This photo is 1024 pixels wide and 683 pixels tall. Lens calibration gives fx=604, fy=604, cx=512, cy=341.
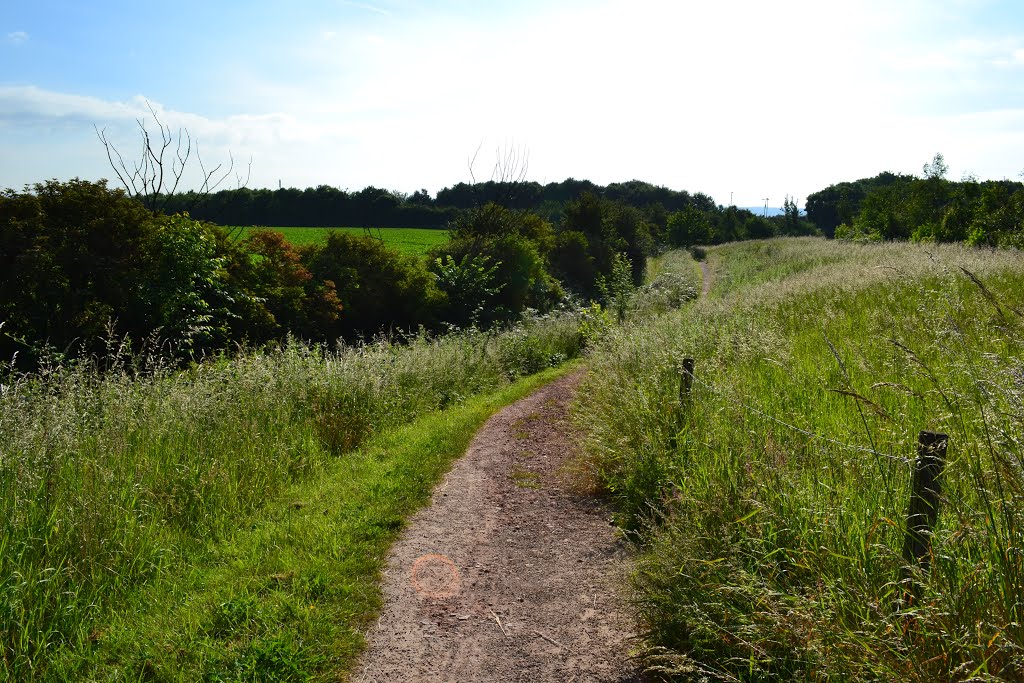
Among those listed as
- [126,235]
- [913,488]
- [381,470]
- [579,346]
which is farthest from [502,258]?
[913,488]

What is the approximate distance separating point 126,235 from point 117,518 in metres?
10.7

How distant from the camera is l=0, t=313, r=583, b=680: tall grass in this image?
154 inches

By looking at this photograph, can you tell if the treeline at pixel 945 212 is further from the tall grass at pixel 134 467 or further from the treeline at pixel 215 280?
the tall grass at pixel 134 467

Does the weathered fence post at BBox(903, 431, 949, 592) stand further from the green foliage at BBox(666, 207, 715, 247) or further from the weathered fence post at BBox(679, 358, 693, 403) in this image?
the green foliage at BBox(666, 207, 715, 247)

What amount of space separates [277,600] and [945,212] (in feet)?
151

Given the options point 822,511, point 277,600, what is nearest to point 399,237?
point 277,600

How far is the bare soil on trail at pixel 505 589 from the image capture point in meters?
3.72

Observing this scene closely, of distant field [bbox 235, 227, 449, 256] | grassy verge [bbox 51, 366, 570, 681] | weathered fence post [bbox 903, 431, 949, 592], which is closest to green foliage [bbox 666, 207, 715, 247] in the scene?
distant field [bbox 235, 227, 449, 256]

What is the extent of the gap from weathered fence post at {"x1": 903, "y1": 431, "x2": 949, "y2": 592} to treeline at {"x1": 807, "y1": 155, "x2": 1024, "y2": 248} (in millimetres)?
24162

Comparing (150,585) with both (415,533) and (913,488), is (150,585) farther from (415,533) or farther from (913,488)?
(913,488)

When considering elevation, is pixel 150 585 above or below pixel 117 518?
below

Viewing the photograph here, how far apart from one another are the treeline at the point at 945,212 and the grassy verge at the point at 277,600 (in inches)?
974

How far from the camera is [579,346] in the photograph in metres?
18.2

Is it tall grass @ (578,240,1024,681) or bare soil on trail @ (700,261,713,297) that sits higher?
bare soil on trail @ (700,261,713,297)
